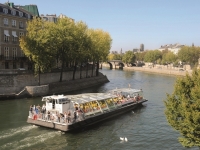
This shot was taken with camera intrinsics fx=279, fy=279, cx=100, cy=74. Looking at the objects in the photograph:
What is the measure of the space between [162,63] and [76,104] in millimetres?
135429

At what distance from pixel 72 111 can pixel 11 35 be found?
36.3 meters

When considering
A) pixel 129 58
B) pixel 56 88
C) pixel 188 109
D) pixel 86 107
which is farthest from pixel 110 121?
pixel 129 58

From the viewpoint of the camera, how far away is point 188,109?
17547 mm

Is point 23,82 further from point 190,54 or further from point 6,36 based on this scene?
point 190,54

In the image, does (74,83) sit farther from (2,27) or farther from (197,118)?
(197,118)

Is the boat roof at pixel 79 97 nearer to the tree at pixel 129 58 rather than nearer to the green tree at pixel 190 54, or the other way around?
the green tree at pixel 190 54

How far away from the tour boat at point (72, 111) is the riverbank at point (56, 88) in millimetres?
16853

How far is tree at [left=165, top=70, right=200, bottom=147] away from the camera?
56.4ft

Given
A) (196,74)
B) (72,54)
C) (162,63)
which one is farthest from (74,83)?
(162,63)

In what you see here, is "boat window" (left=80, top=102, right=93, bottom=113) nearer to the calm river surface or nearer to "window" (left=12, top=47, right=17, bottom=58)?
the calm river surface

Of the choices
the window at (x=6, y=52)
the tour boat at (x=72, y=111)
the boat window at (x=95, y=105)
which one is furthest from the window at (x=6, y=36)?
the boat window at (x=95, y=105)

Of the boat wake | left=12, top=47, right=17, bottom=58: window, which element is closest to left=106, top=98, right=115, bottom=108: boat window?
the boat wake

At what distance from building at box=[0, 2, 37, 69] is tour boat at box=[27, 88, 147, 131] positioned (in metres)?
31.5

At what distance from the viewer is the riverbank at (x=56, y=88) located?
48144 millimetres
